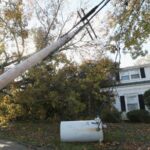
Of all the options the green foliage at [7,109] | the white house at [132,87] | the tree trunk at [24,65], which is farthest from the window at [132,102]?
the tree trunk at [24,65]

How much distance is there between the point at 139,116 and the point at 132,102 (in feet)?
14.5

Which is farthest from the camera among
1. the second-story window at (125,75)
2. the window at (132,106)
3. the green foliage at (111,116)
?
the second-story window at (125,75)

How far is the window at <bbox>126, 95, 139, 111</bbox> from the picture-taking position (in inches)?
1047

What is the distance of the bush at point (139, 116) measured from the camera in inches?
884

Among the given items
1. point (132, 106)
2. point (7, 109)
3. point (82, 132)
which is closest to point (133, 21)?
point (82, 132)

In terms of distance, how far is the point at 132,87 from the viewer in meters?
27.6

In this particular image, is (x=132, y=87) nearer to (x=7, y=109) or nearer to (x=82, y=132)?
(x=7, y=109)

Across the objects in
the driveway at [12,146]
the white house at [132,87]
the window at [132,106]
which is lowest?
the driveway at [12,146]

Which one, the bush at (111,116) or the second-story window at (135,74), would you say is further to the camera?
the second-story window at (135,74)

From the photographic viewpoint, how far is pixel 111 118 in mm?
22516

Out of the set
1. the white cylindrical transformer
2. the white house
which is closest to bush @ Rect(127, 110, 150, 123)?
the white house

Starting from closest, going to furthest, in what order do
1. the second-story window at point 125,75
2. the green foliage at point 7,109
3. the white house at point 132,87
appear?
the green foliage at point 7,109 < the white house at point 132,87 < the second-story window at point 125,75

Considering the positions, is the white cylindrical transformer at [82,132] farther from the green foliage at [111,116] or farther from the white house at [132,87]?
the white house at [132,87]

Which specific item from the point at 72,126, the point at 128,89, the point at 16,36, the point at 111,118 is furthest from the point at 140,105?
the point at 72,126
